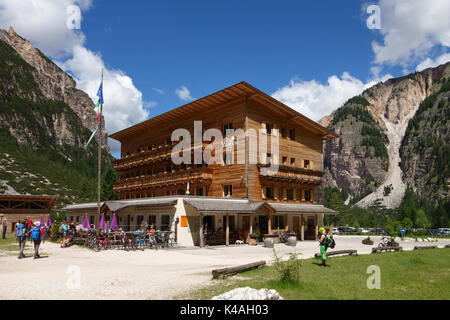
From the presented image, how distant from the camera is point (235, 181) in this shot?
35.4m

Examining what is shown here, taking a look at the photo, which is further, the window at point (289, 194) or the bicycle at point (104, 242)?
the window at point (289, 194)

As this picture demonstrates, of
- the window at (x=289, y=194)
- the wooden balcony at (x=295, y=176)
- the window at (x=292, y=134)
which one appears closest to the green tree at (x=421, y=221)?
the wooden balcony at (x=295, y=176)

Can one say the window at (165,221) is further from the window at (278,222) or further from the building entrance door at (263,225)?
the window at (278,222)

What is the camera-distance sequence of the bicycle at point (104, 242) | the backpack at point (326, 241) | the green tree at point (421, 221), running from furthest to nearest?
1. the green tree at point (421, 221)
2. the bicycle at point (104, 242)
3. the backpack at point (326, 241)

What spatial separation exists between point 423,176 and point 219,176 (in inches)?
7703

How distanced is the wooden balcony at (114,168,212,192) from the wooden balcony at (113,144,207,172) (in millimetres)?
2197

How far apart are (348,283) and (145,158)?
129ft

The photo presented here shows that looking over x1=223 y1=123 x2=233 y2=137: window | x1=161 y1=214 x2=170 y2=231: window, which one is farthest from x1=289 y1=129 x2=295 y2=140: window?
x1=161 y1=214 x2=170 y2=231: window

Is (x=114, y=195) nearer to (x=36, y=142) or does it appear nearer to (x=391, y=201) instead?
(x=36, y=142)

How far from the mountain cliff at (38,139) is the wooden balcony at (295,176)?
66936 millimetres

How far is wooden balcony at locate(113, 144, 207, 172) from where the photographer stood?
43.5 m

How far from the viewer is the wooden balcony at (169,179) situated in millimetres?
36906

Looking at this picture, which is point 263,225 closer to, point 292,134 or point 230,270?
point 292,134
